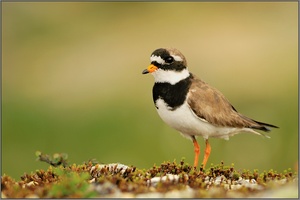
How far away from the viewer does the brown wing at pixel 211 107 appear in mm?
10211

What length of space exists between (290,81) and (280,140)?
4261 millimetres

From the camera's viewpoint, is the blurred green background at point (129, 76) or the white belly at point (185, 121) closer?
the white belly at point (185, 121)

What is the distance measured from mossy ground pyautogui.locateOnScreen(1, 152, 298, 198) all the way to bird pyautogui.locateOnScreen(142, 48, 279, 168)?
108 centimetres

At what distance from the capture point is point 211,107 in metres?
10.5

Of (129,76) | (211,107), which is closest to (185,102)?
(211,107)

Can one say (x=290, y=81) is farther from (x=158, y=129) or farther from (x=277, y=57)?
(x=158, y=129)

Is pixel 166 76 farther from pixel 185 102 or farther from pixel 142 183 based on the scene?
pixel 142 183

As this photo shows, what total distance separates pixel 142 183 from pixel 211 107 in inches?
114

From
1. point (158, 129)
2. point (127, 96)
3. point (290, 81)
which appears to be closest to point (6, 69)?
point (127, 96)

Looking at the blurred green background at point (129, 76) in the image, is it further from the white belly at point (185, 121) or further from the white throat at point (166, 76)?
the white throat at point (166, 76)

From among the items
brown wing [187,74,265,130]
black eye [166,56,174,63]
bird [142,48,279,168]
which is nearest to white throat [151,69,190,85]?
A: bird [142,48,279,168]

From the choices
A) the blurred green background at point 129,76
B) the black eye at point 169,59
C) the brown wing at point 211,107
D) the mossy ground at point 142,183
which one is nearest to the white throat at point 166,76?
the black eye at point 169,59

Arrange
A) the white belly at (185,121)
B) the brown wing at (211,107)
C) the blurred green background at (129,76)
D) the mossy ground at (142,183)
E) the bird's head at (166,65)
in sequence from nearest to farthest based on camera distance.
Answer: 1. the mossy ground at (142,183)
2. the white belly at (185,121)
3. the brown wing at (211,107)
4. the bird's head at (166,65)
5. the blurred green background at (129,76)

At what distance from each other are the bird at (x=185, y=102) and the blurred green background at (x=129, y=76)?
5024 mm
